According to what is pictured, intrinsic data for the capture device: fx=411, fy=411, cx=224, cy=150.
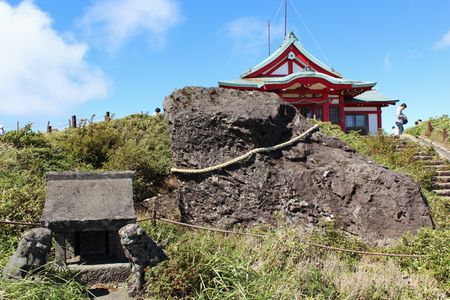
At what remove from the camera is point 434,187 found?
42.0 ft

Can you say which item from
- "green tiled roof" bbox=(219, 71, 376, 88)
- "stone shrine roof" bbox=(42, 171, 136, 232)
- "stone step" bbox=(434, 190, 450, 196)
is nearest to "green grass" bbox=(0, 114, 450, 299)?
"stone shrine roof" bbox=(42, 171, 136, 232)

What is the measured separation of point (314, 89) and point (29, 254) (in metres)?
20.3

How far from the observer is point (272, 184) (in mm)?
6387

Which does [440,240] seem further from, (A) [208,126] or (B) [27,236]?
(B) [27,236]

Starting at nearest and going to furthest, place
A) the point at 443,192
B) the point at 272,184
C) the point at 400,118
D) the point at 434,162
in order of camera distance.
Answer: the point at 272,184
the point at 443,192
the point at 434,162
the point at 400,118

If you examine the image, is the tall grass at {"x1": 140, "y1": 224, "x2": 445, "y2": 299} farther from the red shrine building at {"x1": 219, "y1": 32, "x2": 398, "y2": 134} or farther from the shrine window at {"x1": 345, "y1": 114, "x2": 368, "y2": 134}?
the shrine window at {"x1": 345, "y1": 114, "x2": 368, "y2": 134}

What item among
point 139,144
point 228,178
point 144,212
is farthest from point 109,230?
point 139,144

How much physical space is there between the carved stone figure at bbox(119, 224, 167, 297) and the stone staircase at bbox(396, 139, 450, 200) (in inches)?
422

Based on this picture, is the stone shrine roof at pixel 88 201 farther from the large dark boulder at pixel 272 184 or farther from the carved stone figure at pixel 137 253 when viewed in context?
the large dark boulder at pixel 272 184

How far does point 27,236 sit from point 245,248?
2.47m

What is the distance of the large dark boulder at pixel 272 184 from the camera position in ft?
20.3

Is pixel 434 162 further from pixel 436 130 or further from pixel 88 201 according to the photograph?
pixel 88 201

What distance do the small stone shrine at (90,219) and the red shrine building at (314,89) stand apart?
55.4 feet

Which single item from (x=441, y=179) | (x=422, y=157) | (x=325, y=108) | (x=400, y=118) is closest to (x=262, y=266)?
(x=441, y=179)
